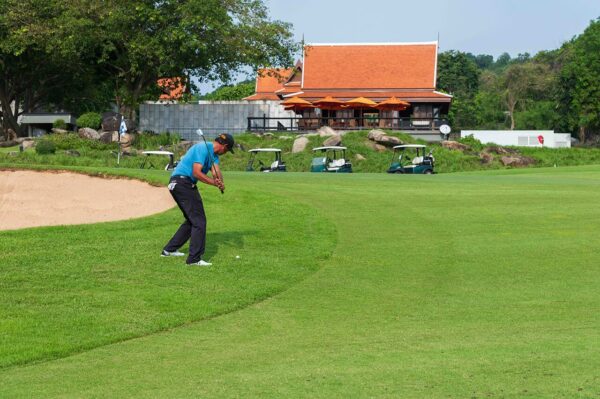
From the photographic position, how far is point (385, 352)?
32.0ft

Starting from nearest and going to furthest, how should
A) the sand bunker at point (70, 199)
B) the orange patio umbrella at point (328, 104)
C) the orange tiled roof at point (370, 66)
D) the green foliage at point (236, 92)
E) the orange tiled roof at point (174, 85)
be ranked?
the sand bunker at point (70, 199) → the orange tiled roof at point (174, 85) → the orange patio umbrella at point (328, 104) → the orange tiled roof at point (370, 66) → the green foliage at point (236, 92)

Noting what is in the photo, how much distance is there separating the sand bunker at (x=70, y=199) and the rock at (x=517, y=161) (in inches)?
1365

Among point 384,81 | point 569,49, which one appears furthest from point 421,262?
point 569,49

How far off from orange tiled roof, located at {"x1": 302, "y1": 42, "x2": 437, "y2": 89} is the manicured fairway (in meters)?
54.2

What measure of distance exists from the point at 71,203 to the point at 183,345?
18137 mm

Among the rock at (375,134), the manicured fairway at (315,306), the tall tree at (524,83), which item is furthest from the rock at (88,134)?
the tall tree at (524,83)

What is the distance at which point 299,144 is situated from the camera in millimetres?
57344

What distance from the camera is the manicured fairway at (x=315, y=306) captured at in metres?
8.69

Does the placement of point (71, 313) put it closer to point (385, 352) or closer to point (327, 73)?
point (385, 352)

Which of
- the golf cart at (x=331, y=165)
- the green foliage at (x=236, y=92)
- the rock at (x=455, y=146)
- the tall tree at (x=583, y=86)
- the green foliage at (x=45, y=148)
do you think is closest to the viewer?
the golf cart at (x=331, y=165)

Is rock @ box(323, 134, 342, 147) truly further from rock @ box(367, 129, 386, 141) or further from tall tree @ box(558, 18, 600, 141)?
tall tree @ box(558, 18, 600, 141)

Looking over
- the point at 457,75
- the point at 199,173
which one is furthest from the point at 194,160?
the point at 457,75

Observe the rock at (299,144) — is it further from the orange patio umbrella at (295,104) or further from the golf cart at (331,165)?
the orange patio umbrella at (295,104)

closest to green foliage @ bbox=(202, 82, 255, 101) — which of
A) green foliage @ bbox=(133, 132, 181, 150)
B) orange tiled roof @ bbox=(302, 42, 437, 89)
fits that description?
orange tiled roof @ bbox=(302, 42, 437, 89)
